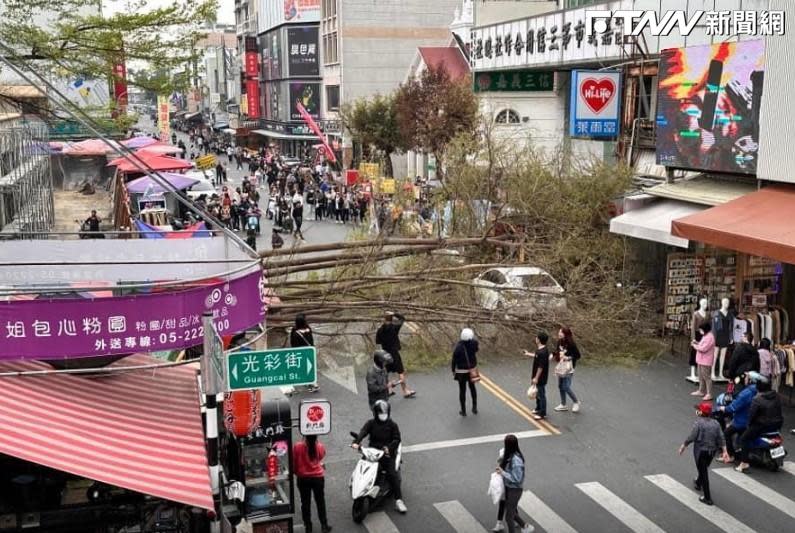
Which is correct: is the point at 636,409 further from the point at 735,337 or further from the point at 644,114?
the point at 644,114

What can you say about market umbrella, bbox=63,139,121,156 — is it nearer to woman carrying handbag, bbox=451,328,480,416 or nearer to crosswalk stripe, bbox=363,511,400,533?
woman carrying handbag, bbox=451,328,480,416

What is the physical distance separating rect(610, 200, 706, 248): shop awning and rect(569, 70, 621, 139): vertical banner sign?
397 centimetres

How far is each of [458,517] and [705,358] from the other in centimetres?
622

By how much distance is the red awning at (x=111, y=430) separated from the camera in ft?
21.2

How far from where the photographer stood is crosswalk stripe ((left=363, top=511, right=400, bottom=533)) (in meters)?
9.66

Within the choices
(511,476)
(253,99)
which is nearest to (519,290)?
(511,476)

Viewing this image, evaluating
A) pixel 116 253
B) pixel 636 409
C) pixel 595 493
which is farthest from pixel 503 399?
pixel 116 253

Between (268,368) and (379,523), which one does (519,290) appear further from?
(268,368)

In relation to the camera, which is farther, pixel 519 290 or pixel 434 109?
pixel 434 109

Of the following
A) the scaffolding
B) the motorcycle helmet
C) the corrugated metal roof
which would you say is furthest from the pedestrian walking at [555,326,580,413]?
the scaffolding

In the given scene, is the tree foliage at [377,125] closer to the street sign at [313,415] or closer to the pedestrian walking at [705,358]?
the pedestrian walking at [705,358]

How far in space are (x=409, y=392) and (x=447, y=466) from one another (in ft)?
9.60

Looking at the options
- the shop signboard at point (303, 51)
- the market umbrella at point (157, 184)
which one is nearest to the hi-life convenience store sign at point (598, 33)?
the market umbrella at point (157, 184)

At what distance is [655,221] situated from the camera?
17016 mm
